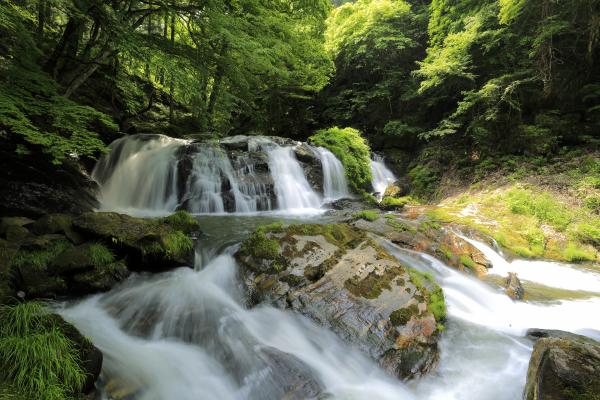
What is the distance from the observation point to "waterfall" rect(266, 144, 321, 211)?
37.8 feet

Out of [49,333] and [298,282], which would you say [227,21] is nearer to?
[298,282]

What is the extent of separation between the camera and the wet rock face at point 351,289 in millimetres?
3818

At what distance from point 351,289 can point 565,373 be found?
236cm

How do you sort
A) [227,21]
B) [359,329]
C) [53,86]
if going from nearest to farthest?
1. [359,329]
2. [53,86]
3. [227,21]

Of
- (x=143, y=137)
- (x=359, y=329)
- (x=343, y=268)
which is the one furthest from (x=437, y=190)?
(x=143, y=137)

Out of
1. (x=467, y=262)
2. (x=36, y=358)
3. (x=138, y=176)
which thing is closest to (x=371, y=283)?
(x=467, y=262)

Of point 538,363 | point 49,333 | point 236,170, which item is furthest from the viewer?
point 236,170

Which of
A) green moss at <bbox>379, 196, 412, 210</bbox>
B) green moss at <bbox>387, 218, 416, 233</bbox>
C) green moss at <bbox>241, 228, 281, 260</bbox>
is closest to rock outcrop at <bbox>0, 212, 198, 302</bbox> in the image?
green moss at <bbox>241, 228, 281, 260</bbox>

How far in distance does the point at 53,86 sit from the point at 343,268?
563cm

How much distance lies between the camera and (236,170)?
1119 cm

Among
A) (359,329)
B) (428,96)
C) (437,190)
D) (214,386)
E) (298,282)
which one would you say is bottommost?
(214,386)

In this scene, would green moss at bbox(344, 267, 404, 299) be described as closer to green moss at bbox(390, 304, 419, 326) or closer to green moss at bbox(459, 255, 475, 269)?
green moss at bbox(390, 304, 419, 326)

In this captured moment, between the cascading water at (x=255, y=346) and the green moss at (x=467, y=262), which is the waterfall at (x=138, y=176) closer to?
the cascading water at (x=255, y=346)

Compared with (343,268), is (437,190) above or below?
above
